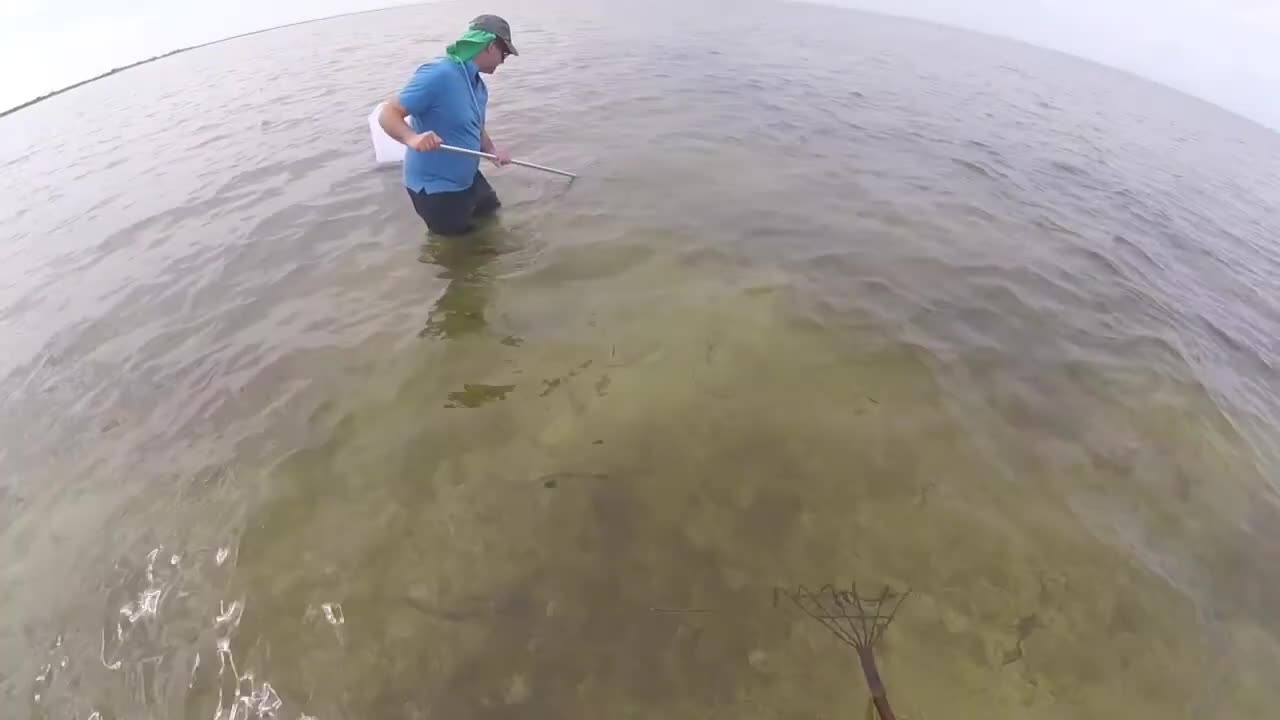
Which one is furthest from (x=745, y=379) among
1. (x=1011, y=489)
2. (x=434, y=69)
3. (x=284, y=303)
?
(x=284, y=303)

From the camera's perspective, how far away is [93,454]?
4.60 metres

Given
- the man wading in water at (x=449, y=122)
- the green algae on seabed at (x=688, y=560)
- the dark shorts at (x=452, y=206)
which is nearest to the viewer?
the green algae on seabed at (x=688, y=560)

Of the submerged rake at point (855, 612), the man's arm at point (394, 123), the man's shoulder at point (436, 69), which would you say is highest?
the man's shoulder at point (436, 69)

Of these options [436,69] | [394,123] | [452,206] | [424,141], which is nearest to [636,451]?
[424,141]

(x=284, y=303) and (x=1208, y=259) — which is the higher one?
(x=1208, y=259)

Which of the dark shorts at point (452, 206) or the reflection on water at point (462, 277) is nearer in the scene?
the reflection on water at point (462, 277)

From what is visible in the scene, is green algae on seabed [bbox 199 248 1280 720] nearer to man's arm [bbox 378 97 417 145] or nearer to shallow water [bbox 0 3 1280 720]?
shallow water [bbox 0 3 1280 720]

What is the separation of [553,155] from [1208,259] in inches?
448

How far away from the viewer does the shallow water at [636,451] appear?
10.00 feet

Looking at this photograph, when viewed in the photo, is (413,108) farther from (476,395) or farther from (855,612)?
(855,612)

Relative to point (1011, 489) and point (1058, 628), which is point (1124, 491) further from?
point (1058, 628)

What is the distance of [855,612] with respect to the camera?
3.19 m

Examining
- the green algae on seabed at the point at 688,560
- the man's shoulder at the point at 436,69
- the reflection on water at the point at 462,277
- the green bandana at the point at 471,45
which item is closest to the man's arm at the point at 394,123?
the man's shoulder at the point at 436,69

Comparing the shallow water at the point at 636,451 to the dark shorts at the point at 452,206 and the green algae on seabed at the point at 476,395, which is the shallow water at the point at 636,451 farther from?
the dark shorts at the point at 452,206
